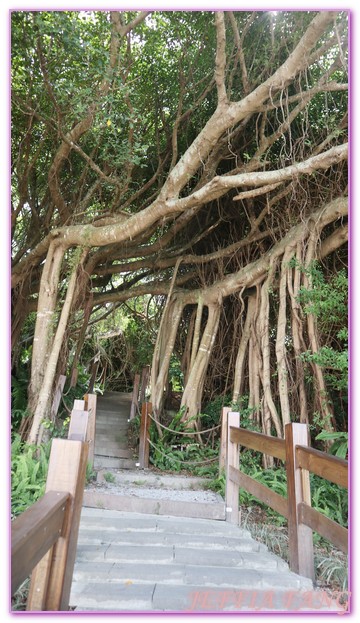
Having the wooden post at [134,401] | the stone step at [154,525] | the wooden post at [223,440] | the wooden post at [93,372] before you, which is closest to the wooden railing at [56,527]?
the stone step at [154,525]

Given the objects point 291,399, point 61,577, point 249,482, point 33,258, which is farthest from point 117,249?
point 61,577

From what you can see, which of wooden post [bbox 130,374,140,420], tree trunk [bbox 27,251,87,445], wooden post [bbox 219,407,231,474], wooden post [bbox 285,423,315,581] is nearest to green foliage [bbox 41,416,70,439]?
tree trunk [bbox 27,251,87,445]

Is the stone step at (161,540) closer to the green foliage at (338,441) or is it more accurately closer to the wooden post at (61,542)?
the wooden post at (61,542)

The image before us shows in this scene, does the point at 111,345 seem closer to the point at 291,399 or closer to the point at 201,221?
the point at 201,221

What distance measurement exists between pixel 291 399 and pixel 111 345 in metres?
6.05

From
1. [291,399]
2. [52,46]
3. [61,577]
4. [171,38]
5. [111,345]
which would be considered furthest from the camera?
[111,345]

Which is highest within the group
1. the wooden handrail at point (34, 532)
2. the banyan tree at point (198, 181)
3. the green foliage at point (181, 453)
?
the banyan tree at point (198, 181)

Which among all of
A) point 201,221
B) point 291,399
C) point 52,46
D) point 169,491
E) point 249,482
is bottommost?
point 169,491

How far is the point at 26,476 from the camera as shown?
150 inches

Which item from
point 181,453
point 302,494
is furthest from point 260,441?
point 181,453

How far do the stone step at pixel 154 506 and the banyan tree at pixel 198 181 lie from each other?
1421mm

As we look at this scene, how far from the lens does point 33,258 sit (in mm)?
5793

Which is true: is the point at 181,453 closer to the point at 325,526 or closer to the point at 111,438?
the point at 111,438

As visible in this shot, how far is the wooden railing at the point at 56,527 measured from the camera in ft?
3.84
